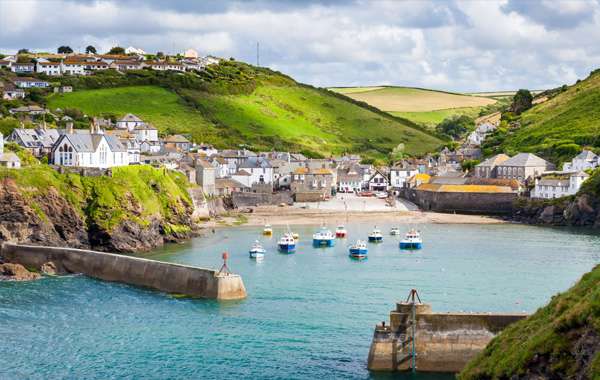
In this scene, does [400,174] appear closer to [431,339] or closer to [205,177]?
[205,177]

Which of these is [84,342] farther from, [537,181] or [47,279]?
[537,181]

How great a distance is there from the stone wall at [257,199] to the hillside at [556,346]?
301ft

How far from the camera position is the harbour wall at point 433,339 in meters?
40.0

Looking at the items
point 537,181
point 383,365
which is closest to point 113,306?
point 383,365

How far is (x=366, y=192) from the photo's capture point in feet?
479

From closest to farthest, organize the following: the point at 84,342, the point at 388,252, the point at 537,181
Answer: the point at 84,342 < the point at 388,252 < the point at 537,181

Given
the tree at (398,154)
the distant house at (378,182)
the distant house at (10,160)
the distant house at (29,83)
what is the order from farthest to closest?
the tree at (398,154) < the distant house at (29,83) < the distant house at (378,182) < the distant house at (10,160)

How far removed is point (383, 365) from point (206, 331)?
13.0 metres

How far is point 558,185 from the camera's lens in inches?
4503

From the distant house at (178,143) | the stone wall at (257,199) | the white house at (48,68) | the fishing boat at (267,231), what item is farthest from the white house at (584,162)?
the white house at (48,68)

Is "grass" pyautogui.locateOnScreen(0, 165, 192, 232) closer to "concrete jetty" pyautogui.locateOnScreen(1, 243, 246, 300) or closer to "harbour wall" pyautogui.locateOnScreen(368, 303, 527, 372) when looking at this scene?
"concrete jetty" pyautogui.locateOnScreen(1, 243, 246, 300)

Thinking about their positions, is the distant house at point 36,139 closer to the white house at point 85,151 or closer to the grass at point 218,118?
the white house at point 85,151

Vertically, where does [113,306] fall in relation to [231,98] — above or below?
below

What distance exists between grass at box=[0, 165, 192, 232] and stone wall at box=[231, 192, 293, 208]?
1109 inches
